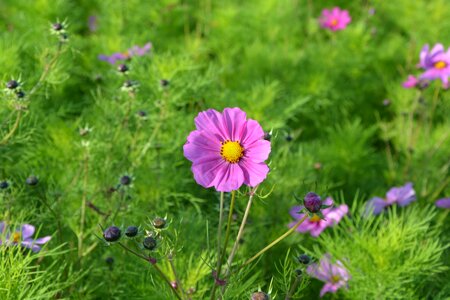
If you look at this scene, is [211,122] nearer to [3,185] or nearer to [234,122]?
[234,122]

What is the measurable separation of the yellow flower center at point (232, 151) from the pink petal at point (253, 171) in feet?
0.04

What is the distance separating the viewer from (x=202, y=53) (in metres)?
2.53

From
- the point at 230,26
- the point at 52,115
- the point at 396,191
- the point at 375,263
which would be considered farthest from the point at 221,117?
the point at 230,26

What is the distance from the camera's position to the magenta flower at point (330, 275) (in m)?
1.29

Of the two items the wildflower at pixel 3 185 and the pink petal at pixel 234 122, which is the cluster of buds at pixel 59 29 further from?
the pink petal at pixel 234 122

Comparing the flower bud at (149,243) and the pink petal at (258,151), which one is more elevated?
the pink petal at (258,151)

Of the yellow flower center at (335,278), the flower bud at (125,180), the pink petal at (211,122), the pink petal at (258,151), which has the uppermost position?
the flower bud at (125,180)

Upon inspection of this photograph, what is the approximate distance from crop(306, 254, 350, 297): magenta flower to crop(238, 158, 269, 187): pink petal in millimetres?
545

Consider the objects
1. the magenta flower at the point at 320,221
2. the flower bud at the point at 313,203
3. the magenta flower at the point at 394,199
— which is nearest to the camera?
the flower bud at the point at 313,203

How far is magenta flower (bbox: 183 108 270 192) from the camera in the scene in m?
0.83

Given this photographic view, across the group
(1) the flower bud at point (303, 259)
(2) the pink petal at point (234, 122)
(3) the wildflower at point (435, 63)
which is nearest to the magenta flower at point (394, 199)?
(3) the wildflower at point (435, 63)

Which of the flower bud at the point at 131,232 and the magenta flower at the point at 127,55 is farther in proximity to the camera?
the magenta flower at the point at 127,55

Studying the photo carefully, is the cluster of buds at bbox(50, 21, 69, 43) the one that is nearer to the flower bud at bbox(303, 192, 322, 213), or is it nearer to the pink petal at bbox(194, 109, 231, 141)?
the pink petal at bbox(194, 109, 231, 141)

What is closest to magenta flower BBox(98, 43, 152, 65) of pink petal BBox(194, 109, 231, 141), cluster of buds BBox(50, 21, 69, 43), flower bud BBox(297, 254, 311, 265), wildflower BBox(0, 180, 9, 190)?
cluster of buds BBox(50, 21, 69, 43)
